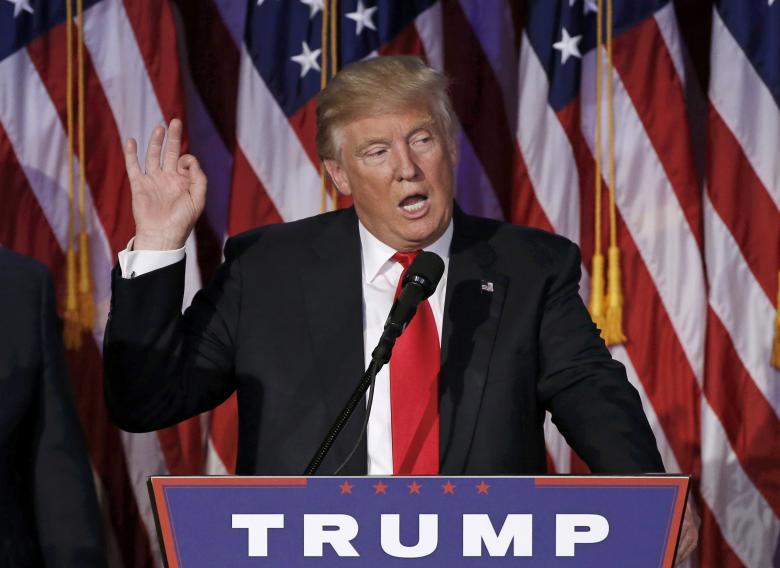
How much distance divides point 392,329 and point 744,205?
2154 millimetres

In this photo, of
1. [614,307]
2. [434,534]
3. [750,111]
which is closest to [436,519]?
[434,534]

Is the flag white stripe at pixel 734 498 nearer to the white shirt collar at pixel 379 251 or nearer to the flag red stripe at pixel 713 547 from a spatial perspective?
the flag red stripe at pixel 713 547

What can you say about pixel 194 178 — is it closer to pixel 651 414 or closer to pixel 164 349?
pixel 164 349

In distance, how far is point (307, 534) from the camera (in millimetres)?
1204

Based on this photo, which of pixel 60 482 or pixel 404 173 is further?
pixel 404 173

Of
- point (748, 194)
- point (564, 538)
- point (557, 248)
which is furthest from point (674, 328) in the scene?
point (564, 538)

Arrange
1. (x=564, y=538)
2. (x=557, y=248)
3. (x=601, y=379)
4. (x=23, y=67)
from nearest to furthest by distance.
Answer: (x=564, y=538), (x=601, y=379), (x=557, y=248), (x=23, y=67)

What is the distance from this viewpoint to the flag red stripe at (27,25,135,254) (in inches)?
126

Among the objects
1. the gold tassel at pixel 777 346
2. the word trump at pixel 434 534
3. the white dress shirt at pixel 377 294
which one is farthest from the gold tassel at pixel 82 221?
the word trump at pixel 434 534

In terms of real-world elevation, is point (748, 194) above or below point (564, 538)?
above

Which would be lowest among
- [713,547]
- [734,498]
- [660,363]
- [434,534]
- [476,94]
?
[713,547]

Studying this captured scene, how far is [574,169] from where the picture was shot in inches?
132

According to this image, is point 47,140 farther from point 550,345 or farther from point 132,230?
point 550,345

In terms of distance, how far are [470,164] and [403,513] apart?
2230 mm
